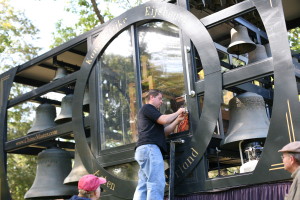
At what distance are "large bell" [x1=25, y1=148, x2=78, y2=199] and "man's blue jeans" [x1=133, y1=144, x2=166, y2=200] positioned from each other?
111 inches

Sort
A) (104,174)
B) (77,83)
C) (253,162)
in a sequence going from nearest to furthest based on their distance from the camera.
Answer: (253,162) < (104,174) < (77,83)

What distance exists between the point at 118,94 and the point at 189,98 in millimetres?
1327

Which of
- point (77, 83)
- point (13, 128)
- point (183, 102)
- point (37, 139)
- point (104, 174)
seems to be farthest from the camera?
point (13, 128)

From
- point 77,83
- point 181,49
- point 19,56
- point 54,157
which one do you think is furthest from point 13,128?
point 181,49

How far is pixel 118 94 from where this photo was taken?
20.1 ft

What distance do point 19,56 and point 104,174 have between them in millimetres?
13648

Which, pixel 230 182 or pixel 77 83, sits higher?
pixel 77 83

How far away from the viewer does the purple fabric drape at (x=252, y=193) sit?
4.18 metres

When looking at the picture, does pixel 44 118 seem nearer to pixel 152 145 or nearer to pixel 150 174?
pixel 152 145

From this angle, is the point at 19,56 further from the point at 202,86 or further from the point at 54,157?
the point at 202,86

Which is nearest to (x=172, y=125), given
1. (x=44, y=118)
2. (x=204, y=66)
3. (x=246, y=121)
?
(x=204, y=66)

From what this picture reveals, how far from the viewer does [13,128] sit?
17.8 meters

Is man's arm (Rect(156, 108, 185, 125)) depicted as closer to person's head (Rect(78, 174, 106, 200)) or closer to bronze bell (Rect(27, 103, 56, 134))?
person's head (Rect(78, 174, 106, 200))

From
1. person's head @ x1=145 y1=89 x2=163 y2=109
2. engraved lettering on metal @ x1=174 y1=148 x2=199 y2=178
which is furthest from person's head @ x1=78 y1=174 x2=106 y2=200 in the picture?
person's head @ x1=145 y1=89 x2=163 y2=109
